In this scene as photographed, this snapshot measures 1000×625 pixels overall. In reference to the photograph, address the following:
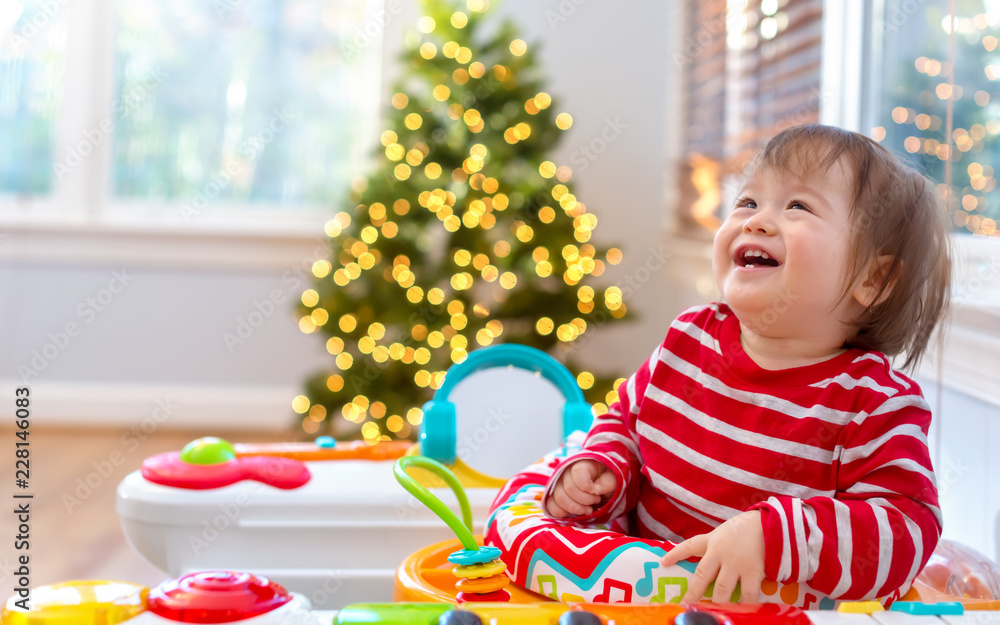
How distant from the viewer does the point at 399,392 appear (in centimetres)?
232

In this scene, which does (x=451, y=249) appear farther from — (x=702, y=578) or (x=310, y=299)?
(x=702, y=578)

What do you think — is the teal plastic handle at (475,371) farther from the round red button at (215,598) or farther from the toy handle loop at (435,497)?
the round red button at (215,598)

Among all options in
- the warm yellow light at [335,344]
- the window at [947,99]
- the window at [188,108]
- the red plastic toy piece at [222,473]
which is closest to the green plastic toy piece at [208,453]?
the red plastic toy piece at [222,473]

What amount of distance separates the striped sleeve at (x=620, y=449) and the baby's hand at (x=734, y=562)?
0.17 m

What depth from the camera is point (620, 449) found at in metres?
0.84

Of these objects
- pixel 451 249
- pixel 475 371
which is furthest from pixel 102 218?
pixel 475 371

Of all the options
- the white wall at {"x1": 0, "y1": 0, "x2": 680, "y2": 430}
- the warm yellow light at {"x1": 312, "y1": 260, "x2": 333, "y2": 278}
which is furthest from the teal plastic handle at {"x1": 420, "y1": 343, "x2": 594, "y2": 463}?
the white wall at {"x1": 0, "y1": 0, "x2": 680, "y2": 430}

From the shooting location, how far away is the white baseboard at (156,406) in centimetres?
293

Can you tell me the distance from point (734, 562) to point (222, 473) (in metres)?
0.74

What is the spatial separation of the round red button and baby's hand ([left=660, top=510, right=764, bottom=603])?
293 millimetres

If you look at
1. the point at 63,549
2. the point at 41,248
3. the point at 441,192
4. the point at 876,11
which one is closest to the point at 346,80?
the point at 441,192

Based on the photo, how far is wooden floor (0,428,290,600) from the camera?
1747 millimetres

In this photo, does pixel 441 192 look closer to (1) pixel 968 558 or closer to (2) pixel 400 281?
(2) pixel 400 281

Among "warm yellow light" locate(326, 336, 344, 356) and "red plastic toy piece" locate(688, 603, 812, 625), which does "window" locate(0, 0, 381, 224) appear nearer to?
"warm yellow light" locate(326, 336, 344, 356)
